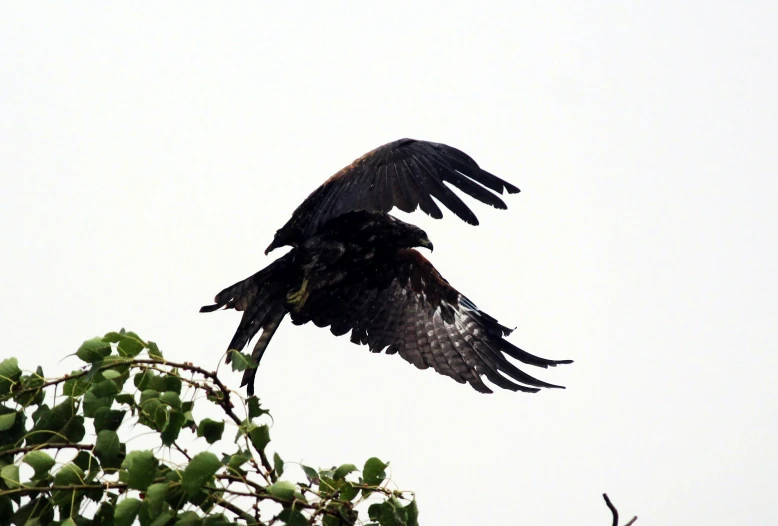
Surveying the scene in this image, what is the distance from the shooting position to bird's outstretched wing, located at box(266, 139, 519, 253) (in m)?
5.18

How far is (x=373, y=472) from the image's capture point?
10.9ft

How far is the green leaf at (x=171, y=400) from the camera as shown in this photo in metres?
3.22

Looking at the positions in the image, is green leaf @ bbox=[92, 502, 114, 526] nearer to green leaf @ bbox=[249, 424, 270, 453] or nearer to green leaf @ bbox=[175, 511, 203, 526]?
green leaf @ bbox=[175, 511, 203, 526]

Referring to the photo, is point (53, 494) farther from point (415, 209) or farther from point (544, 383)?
point (544, 383)

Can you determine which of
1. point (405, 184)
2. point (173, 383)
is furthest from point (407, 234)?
point (173, 383)

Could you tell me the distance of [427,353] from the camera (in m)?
7.51

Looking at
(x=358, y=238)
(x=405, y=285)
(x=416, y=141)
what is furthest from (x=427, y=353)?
(x=416, y=141)

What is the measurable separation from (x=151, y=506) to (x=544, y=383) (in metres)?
4.58

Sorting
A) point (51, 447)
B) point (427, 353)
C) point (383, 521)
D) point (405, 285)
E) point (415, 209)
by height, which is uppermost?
point (405, 285)

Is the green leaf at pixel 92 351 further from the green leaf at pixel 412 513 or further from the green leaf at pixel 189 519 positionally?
the green leaf at pixel 412 513

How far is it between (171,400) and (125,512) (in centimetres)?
39

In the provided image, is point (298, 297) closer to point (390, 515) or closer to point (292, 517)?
point (390, 515)

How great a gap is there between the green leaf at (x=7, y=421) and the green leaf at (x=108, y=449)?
383mm

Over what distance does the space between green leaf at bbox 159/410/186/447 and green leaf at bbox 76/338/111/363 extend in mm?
375
